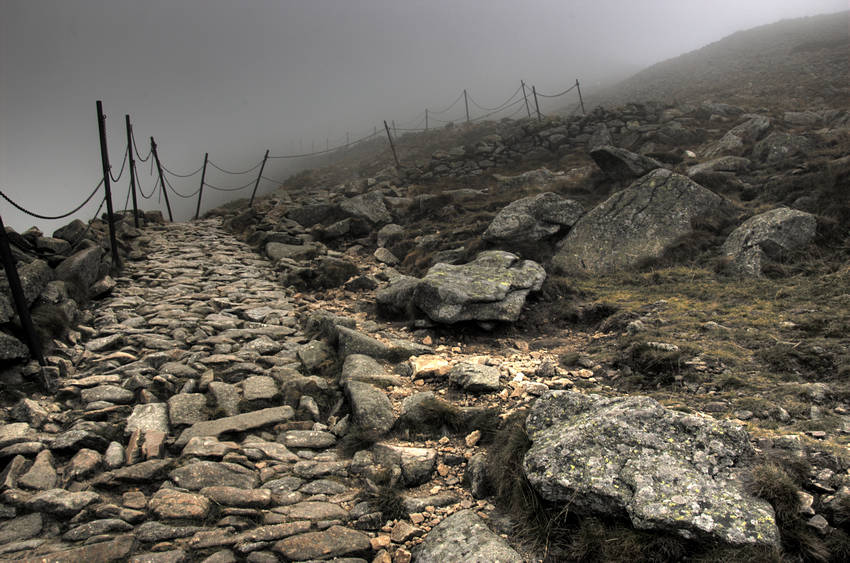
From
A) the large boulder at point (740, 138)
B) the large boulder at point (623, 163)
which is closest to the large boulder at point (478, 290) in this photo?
the large boulder at point (623, 163)

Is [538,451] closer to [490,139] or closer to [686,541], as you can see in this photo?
[686,541]

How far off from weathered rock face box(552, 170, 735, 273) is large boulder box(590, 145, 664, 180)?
7.31 ft

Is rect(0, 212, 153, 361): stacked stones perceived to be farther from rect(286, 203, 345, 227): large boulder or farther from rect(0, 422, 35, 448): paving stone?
rect(286, 203, 345, 227): large boulder

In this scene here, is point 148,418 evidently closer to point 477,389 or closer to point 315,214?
point 477,389

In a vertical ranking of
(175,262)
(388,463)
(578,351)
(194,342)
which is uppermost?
(175,262)

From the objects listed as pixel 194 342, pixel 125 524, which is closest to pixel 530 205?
pixel 194 342

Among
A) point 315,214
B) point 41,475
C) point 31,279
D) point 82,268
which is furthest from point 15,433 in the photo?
point 315,214

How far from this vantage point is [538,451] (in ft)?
12.8

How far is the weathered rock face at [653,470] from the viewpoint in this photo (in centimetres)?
293

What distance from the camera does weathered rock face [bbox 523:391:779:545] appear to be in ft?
9.61

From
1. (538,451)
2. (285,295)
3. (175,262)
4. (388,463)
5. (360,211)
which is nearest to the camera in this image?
(538,451)

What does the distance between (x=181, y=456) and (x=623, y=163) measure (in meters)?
14.7

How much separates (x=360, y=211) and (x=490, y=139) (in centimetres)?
1190

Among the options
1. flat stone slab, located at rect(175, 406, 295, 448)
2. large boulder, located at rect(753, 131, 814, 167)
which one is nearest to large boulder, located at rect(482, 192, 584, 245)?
large boulder, located at rect(753, 131, 814, 167)
